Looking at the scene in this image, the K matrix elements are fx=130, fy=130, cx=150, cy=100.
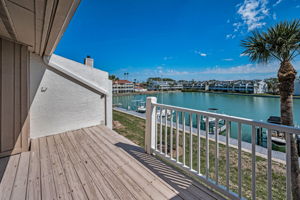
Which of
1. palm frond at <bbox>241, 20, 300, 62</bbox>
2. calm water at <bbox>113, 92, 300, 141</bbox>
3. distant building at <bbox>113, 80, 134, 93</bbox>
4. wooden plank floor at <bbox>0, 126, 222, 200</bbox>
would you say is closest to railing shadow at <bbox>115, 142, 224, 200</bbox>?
wooden plank floor at <bbox>0, 126, 222, 200</bbox>

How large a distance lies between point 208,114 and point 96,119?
11.9ft

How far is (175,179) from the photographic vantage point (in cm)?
177

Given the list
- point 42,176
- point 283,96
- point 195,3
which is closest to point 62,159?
point 42,176

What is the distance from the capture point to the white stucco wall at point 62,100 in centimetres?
318

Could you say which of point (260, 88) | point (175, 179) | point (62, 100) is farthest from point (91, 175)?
point (260, 88)

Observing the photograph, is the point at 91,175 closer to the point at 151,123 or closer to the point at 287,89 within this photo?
the point at 151,123

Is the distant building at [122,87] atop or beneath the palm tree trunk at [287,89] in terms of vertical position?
atop

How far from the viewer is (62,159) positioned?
2.29m

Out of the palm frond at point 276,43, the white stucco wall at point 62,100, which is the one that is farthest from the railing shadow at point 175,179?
the palm frond at point 276,43

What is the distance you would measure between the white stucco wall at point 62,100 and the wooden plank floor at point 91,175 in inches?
28.6

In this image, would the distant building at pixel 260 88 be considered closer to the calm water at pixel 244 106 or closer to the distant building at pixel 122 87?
the calm water at pixel 244 106

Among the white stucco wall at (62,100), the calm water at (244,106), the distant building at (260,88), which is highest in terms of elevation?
the distant building at (260,88)

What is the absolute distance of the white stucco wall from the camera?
3176 millimetres

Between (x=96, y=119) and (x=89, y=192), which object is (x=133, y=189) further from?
(x=96, y=119)
